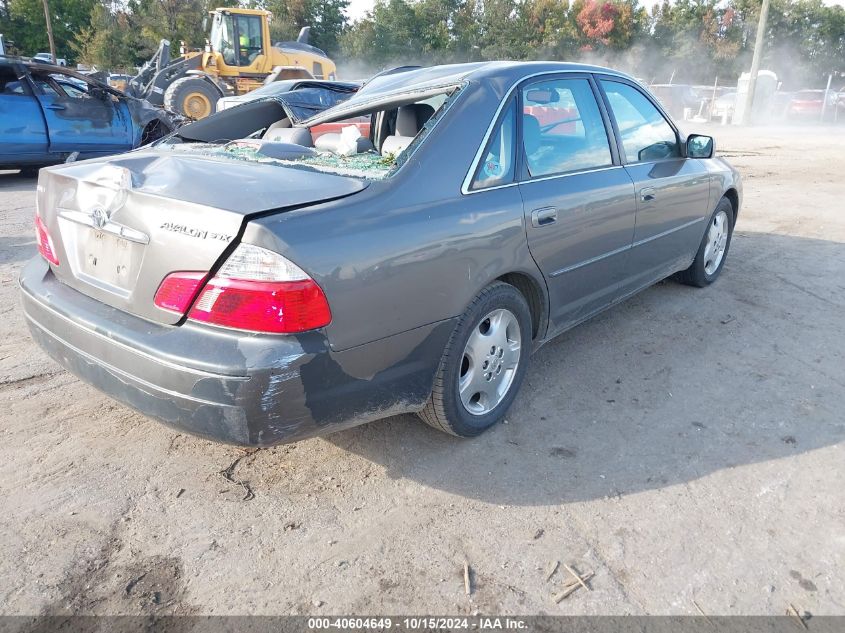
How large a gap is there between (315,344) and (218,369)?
0.32 m

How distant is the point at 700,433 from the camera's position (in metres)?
2.96

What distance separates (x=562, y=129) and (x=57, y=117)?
870cm

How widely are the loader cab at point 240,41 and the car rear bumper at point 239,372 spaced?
57.1 ft

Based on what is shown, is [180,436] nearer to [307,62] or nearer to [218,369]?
[218,369]

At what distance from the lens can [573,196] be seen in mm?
3092

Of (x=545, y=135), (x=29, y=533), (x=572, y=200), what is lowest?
(x=29, y=533)

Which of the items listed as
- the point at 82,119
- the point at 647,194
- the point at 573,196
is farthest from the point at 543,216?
the point at 82,119

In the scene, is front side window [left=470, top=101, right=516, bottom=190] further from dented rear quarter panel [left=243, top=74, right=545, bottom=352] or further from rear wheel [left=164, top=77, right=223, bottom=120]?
rear wheel [left=164, top=77, right=223, bottom=120]

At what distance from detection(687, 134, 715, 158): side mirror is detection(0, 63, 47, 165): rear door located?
8801 millimetres

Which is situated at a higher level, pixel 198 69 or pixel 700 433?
pixel 198 69

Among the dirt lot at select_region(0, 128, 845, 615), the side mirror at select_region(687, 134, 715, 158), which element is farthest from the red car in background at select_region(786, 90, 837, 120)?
the dirt lot at select_region(0, 128, 845, 615)

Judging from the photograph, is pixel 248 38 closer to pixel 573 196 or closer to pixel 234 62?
pixel 234 62

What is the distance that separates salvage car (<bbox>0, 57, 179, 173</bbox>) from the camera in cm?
880

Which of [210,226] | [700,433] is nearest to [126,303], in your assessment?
[210,226]
